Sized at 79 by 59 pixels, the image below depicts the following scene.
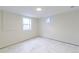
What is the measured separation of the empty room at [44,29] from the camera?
3.41 metres

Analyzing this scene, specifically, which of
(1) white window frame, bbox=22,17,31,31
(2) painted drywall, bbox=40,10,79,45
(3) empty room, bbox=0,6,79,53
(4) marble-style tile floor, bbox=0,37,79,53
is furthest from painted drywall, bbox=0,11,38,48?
(2) painted drywall, bbox=40,10,79,45

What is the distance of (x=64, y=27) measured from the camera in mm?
4918

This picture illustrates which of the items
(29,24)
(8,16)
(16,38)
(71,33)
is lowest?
(16,38)

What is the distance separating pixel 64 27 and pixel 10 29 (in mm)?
3269

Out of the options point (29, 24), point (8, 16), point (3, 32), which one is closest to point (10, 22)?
point (8, 16)

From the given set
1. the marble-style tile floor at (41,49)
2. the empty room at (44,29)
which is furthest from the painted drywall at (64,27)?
the marble-style tile floor at (41,49)

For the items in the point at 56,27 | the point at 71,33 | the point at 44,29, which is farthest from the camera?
the point at 44,29

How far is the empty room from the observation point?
3.41 metres

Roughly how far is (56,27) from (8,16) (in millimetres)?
3346

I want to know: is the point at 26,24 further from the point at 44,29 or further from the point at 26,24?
the point at 44,29

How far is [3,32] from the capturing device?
375 centimetres

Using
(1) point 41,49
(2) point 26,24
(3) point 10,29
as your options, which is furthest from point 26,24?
(1) point 41,49

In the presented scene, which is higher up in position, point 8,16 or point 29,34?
point 8,16
